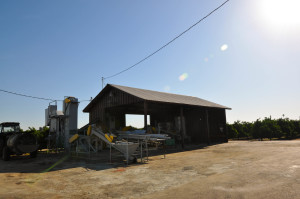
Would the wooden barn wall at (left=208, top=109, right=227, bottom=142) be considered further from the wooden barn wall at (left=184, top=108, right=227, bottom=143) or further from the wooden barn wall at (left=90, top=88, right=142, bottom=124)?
the wooden barn wall at (left=90, top=88, right=142, bottom=124)

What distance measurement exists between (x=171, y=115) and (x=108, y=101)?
9265 mm

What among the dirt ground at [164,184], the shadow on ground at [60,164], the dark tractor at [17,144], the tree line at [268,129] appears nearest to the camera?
the dirt ground at [164,184]

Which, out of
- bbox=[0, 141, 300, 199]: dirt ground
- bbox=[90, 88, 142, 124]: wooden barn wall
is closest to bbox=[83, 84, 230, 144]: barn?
bbox=[90, 88, 142, 124]: wooden barn wall

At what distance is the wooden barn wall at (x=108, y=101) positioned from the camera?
18219mm

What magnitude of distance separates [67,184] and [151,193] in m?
3.03

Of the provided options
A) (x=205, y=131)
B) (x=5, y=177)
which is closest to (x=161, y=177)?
(x=5, y=177)

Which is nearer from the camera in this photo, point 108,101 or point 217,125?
point 108,101

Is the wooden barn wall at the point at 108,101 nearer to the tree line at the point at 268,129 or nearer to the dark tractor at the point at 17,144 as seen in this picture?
the dark tractor at the point at 17,144

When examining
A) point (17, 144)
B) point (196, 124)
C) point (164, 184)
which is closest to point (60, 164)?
point (17, 144)

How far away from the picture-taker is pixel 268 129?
97.3 feet

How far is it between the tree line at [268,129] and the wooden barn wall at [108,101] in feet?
71.3

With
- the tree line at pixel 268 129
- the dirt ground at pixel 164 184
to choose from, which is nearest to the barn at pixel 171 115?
the tree line at pixel 268 129

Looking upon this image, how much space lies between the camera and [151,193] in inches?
210

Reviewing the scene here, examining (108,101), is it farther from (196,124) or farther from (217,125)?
(217,125)
